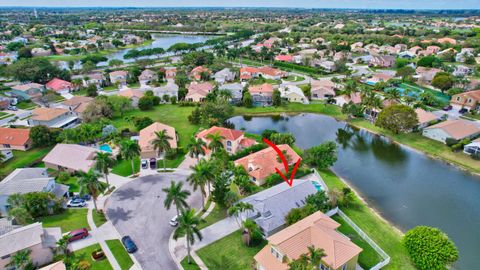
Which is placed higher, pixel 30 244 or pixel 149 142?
pixel 30 244

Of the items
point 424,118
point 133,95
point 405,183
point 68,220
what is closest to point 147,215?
point 68,220

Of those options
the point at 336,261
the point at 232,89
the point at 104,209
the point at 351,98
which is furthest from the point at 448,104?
the point at 104,209

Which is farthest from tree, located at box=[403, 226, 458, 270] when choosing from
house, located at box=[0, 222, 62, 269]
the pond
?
house, located at box=[0, 222, 62, 269]

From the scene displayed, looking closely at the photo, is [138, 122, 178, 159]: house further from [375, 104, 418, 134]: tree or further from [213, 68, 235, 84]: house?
[213, 68, 235, 84]: house

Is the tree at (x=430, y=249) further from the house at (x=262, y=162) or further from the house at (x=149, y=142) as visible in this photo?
the house at (x=149, y=142)

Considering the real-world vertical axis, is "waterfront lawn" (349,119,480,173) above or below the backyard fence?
below

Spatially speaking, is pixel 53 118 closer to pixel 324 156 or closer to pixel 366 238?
pixel 324 156
